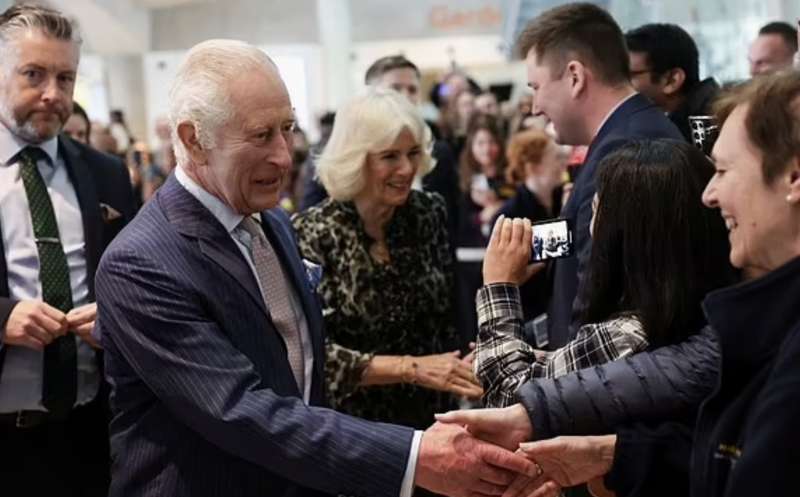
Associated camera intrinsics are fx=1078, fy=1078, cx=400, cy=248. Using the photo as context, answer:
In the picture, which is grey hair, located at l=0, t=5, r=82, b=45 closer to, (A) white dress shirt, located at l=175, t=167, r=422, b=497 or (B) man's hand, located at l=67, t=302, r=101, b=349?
(B) man's hand, located at l=67, t=302, r=101, b=349

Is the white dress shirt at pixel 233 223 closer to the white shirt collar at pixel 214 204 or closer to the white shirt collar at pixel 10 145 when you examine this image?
the white shirt collar at pixel 214 204

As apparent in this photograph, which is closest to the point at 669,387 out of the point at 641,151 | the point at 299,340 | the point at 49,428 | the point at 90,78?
the point at 641,151

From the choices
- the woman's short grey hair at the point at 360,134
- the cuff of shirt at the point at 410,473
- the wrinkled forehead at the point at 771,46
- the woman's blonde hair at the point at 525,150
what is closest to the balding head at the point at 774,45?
the wrinkled forehead at the point at 771,46

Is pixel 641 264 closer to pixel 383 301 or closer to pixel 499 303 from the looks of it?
pixel 499 303

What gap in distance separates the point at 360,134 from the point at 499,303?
1115 mm

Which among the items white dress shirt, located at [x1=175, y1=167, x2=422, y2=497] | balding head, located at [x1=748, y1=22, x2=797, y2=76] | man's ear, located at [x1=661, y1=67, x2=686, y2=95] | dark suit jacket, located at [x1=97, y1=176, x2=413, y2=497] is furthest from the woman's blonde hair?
dark suit jacket, located at [x1=97, y1=176, x2=413, y2=497]

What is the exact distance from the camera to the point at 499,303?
214 cm

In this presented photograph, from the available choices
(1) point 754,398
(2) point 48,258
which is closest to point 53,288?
(2) point 48,258

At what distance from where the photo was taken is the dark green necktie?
8.89 feet

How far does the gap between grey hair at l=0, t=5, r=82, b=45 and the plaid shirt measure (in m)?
1.42

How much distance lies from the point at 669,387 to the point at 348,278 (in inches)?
51.3

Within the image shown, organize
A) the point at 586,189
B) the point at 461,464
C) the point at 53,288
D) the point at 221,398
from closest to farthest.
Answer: the point at 221,398 → the point at 461,464 → the point at 586,189 → the point at 53,288

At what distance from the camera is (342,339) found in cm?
296

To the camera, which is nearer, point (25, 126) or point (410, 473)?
point (410, 473)
